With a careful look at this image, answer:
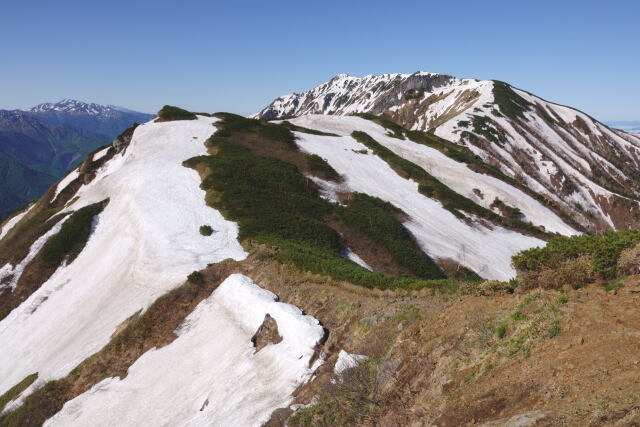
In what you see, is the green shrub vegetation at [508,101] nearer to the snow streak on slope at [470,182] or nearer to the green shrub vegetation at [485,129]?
the green shrub vegetation at [485,129]

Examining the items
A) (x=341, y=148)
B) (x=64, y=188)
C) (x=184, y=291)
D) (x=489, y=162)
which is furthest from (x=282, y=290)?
(x=489, y=162)

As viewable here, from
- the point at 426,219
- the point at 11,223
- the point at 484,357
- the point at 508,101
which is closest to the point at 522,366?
the point at 484,357

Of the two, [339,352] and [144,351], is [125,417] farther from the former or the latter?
[339,352]

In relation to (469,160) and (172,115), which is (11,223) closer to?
(172,115)

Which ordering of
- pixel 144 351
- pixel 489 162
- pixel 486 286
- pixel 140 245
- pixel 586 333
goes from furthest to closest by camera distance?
1. pixel 489 162
2. pixel 140 245
3. pixel 144 351
4. pixel 486 286
5. pixel 586 333

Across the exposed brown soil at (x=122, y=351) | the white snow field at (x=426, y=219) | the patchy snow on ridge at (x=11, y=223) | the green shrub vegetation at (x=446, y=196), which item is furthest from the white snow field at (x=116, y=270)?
the green shrub vegetation at (x=446, y=196)
